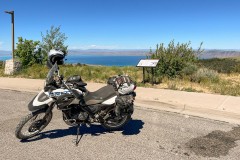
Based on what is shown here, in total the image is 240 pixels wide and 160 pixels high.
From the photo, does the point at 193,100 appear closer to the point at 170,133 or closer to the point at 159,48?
the point at 170,133

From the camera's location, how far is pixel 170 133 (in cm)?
571

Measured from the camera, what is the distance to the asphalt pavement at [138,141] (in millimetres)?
4633

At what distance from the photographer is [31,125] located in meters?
5.19

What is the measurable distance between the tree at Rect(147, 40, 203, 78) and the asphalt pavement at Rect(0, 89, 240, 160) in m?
6.44

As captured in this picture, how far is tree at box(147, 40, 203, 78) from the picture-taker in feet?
43.2

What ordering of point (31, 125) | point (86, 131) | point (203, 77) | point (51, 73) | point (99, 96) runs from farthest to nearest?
point (203, 77)
point (86, 131)
point (99, 96)
point (31, 125)
point (51, 73)

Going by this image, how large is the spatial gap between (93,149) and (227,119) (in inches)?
140

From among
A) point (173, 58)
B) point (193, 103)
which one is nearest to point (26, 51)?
point (173, 58)

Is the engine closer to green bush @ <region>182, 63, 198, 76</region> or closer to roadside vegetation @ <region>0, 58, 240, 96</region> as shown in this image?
roadside vegetation @ <region>0, 58, 240, 96</region>

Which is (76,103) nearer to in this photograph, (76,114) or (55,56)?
(76,114)

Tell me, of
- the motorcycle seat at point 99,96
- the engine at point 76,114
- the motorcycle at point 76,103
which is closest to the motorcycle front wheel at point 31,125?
the motorcycle at point 76,103

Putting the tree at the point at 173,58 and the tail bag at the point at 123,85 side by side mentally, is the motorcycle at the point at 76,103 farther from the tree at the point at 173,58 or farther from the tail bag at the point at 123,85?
the tree at the point at 173,58

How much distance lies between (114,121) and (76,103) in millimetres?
1032

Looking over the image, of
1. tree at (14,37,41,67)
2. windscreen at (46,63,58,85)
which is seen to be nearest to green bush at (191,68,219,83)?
windscreen at (46,63,58,85)
